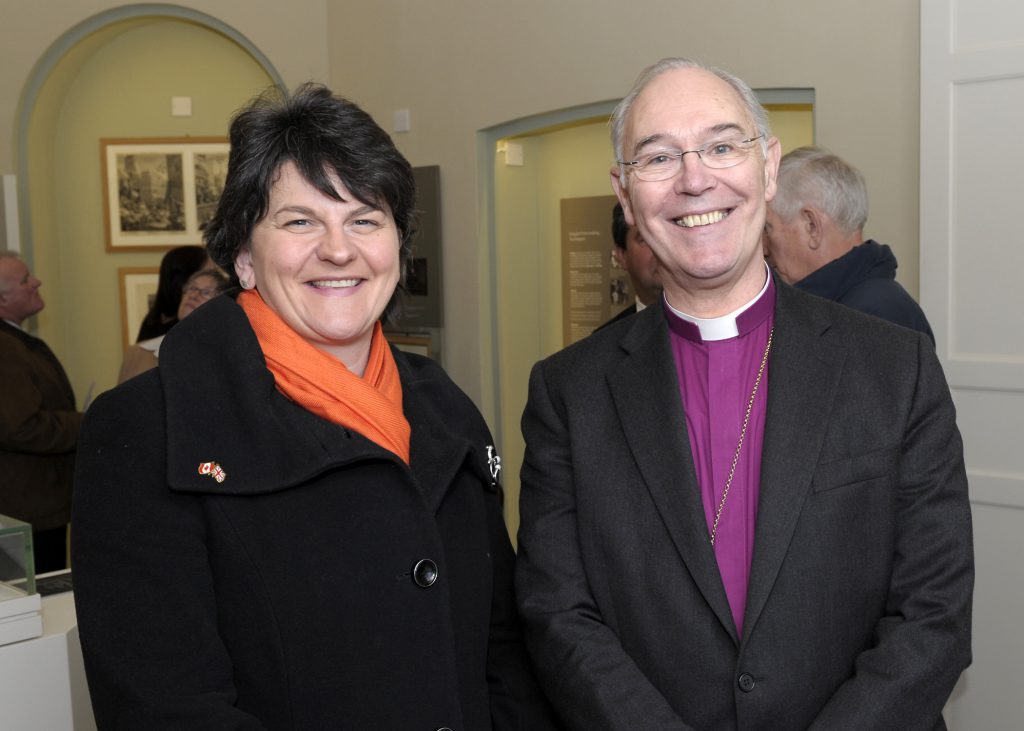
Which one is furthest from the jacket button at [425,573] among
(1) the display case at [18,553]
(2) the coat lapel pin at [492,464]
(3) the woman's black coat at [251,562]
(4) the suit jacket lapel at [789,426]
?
(1) the display case at [18,553]

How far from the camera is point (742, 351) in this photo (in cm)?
196

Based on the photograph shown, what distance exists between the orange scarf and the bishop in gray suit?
1.00ft

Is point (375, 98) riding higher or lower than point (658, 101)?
higher

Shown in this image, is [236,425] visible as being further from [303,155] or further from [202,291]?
[202,291]

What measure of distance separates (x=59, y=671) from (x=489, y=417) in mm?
4277

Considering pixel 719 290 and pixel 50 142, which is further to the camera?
pixel 50 142

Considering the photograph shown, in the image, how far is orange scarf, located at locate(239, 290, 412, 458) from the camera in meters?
1.80

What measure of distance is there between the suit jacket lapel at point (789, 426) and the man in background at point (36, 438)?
12.4ft

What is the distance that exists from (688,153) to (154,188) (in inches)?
274

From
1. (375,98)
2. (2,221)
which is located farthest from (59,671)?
(375,98)

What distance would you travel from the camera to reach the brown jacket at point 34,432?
15.4 feet

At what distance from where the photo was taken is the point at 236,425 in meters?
1.71

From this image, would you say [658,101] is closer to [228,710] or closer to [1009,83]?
[228,710]

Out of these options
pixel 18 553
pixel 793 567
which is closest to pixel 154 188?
pixel 18 553
